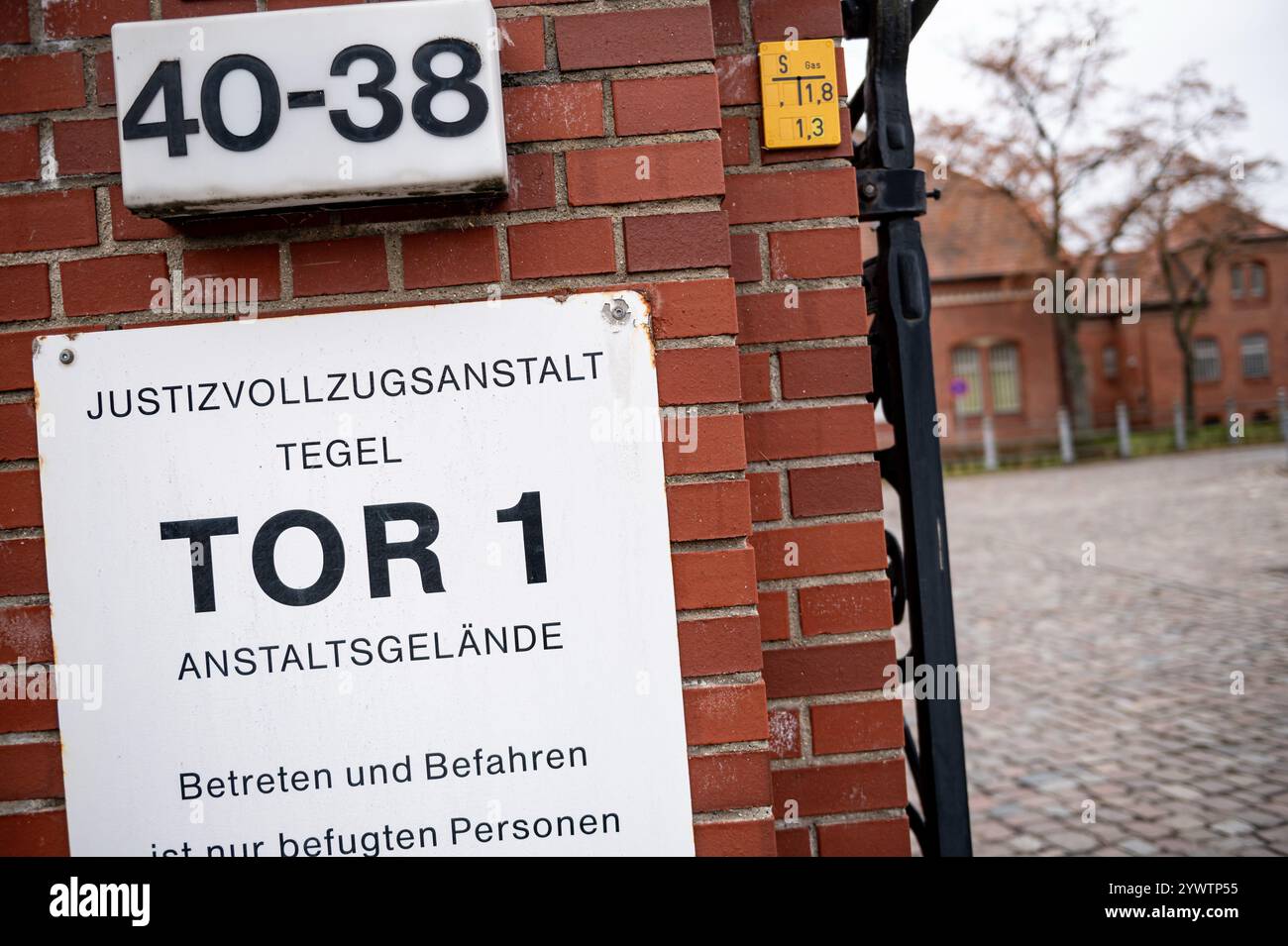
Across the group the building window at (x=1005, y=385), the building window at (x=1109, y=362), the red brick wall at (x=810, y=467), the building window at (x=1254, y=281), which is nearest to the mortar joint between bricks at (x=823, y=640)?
the red brick wall at (x=810, y=467)

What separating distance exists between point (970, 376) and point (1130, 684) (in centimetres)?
3052

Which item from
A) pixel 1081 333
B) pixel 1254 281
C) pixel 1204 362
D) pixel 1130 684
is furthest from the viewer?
pixel 1204 362

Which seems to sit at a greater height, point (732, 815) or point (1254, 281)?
point (1254, 281)

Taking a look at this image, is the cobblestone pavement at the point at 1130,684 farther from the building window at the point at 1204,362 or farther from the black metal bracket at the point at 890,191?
the building window at the point at 1204,362

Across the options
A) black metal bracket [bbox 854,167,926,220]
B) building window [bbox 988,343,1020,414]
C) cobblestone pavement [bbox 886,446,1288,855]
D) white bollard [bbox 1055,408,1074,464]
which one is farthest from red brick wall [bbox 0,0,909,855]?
building window [bbox 988,343,1020,414]

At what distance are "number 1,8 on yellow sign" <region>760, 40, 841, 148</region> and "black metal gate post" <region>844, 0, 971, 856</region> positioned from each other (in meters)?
0.16

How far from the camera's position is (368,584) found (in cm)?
157

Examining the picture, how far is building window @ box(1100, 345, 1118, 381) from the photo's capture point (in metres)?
38.4

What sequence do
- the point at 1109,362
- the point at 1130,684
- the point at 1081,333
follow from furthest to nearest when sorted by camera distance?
the point at 1109,362 → the point at 1081,333 → the point at 1130,684

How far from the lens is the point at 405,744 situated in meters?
1.57

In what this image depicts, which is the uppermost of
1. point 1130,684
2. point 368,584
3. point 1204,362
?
point 1204,362

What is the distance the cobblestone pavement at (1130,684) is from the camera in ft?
13.2

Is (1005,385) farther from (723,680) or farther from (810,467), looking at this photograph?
(723,680)

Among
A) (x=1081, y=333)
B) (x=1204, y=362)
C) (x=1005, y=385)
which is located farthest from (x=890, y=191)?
(x=1204, y=362)
